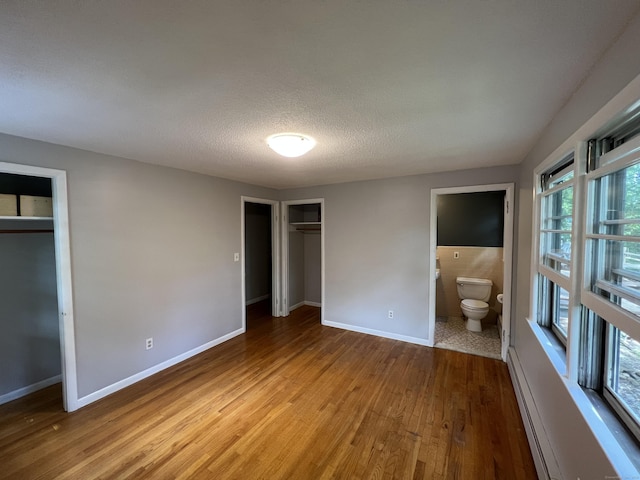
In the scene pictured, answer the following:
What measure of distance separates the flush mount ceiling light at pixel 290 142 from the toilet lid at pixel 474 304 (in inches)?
129

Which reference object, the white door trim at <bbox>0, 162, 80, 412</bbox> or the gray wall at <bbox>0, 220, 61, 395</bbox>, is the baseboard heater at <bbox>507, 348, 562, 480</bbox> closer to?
the white door trim at <bbox>0, 162, 80, 412</bbox>

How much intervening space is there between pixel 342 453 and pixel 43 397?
8.97 feet

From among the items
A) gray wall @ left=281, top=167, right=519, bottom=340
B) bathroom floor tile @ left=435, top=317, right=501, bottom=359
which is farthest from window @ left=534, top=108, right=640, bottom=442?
bathroom floor tile @ left=435, top=317, right=501, bottom=359

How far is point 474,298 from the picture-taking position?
4.07 meters

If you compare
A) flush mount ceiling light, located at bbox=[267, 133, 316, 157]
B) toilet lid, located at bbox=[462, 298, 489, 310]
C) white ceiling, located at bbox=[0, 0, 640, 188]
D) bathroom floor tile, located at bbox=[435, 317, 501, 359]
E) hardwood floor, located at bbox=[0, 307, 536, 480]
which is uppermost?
white ceiling, located at bbox=[0, 0, 640, 188]

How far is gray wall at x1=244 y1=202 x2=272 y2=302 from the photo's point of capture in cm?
534

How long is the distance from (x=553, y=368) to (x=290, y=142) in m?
2.18

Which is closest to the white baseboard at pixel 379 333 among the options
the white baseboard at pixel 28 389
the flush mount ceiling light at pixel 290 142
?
the flush mount ceiling light at pixel 290 142

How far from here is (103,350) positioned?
7.91 ft

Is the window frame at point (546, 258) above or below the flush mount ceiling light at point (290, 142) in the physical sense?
below

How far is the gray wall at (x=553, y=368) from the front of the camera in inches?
36.7

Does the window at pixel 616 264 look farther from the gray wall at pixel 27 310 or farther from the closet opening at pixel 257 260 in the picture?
the closet opening at pixel 257 260

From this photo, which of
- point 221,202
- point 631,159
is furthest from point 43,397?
point 631,159

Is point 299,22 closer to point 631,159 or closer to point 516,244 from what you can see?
point 631,159
